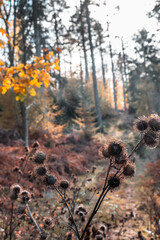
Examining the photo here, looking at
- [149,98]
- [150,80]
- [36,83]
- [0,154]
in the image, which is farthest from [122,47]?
[36,83]

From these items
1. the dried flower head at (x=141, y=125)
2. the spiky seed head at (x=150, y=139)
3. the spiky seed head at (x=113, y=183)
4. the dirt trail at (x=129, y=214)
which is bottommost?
the dirt trail at (x=129, y=214)

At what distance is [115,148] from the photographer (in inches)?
44.3

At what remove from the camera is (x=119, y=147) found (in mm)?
1134

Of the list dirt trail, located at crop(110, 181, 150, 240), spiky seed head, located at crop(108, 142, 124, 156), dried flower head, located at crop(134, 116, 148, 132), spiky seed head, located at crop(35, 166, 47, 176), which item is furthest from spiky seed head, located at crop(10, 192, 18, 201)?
dirt trail, located at crop(110, 181, 150, 240)

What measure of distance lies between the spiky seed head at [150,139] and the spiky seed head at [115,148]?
15 centimetres

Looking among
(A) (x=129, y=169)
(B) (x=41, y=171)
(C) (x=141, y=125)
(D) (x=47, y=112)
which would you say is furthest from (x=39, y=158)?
(D) (x=47, y=112)

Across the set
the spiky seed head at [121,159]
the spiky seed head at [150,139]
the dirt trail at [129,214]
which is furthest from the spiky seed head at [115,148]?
the dirt trail at [129,214]

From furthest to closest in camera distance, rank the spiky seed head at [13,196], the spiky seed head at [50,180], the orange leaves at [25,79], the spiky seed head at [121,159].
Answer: the orange leaves at [25,79] → the spiky seed head at [13,196] → the spiky seed head at [50,180] → the spiky seed head at [121,159]

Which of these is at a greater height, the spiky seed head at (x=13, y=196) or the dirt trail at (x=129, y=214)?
the spiky seed head at (x=13, y=196)

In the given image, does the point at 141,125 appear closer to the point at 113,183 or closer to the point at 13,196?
the point at 113,183

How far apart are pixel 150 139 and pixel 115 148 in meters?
0.22

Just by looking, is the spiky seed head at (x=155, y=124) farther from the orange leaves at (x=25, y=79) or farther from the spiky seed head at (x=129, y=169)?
the orange leaves at (x=25, y=79)

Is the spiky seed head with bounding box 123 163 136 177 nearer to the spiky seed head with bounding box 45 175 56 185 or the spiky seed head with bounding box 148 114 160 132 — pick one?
the spiky seed head with bounding box 148 114 160 132

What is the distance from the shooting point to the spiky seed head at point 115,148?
1.12m
